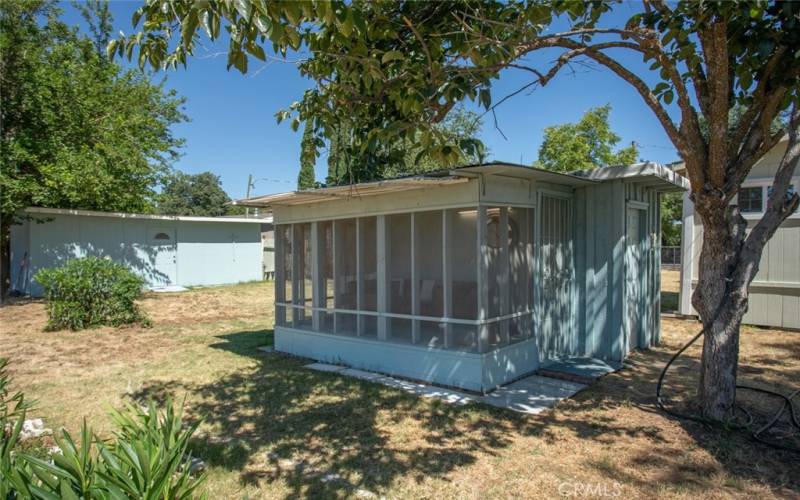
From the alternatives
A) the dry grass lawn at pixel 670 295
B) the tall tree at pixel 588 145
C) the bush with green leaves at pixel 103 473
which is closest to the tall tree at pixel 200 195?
the tall tree at pixel 588 145

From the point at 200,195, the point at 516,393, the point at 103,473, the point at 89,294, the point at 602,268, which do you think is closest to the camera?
the point at 103,473

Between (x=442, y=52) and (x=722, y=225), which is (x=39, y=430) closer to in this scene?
(x=442, y=52)

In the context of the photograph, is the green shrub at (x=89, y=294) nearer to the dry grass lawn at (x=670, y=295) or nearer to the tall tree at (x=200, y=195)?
the dry grass lawn at (x=670, y=295)

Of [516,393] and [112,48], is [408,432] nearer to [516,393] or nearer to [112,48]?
[516,393]

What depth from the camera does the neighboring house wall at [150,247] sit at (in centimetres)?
1473

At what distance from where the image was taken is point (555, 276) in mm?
6688

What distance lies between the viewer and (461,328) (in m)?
6.54

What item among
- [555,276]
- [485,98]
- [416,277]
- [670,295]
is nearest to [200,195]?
[670,295]

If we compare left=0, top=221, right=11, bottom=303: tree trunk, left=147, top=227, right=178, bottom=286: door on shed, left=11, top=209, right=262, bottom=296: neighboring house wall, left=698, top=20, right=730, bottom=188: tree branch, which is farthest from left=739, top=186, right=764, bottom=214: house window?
left=0, top=221, right=11, bottom=303: tree trunk

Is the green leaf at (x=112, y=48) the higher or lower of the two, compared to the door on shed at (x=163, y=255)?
higher

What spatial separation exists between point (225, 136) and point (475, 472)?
17434 mm

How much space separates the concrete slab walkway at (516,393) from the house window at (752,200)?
6626 mm

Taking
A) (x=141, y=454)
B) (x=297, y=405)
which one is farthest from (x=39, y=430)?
(x=141, y=454)

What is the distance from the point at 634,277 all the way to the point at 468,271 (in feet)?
9.19
